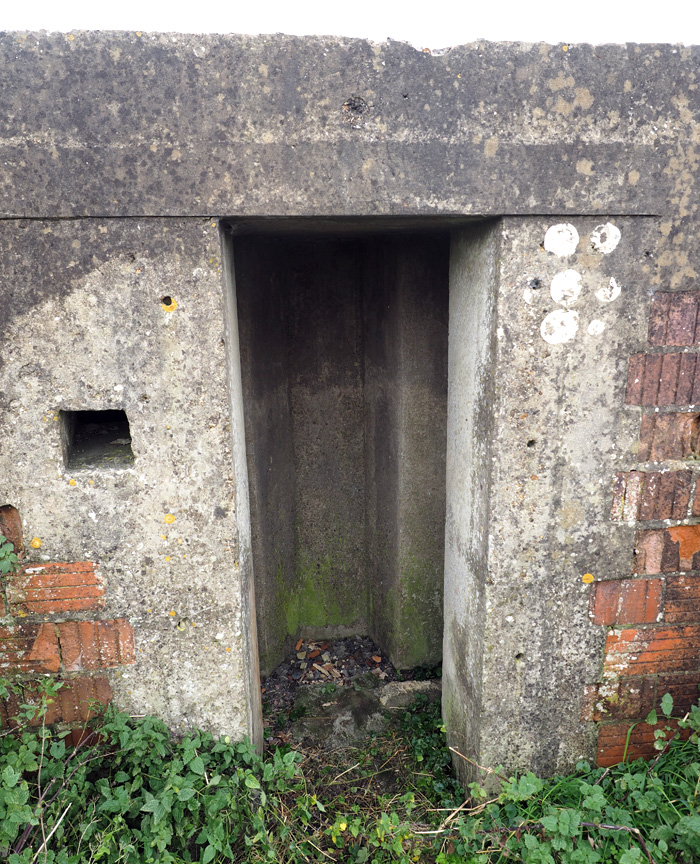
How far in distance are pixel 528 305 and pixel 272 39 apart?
1400 millimetres

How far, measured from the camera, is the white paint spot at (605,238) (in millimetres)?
2248

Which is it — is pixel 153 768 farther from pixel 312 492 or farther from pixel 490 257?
pixel 490 257

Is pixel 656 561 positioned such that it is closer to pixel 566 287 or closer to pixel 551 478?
pixel 551 478

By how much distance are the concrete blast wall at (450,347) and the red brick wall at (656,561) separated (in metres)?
0.01

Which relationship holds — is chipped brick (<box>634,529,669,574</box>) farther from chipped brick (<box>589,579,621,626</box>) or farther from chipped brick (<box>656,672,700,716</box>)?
chipped brick (<box>656,672,700,716</box>)

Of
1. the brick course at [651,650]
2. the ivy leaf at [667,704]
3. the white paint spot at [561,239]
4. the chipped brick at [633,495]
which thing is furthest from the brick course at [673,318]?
the ivy leaf at [667,704]

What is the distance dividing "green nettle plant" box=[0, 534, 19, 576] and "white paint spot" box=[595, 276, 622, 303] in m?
2.62

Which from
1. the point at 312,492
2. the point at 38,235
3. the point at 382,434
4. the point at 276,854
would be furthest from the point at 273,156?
the point at 276,854

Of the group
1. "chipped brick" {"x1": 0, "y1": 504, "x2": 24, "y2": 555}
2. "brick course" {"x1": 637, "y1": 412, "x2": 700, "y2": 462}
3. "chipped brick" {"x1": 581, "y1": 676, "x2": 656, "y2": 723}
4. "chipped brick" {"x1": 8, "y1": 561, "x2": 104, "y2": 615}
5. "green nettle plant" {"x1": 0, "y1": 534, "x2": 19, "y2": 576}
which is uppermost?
"brick course" {"x1": 637, "y1": 412, "x2": 700, "y2": 462}

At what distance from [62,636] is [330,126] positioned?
2.35 meters

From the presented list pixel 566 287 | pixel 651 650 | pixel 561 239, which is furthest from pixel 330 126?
→ pixel 651 650

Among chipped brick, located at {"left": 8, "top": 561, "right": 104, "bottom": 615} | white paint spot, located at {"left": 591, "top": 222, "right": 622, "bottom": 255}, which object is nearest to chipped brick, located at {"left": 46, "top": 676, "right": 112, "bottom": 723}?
chipped brick, located at {"left": 8, "top": 561, "right": 104, "bottom": 615}

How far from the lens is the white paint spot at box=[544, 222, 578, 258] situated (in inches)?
87.8

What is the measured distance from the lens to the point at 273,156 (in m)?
Answer: 2.07
